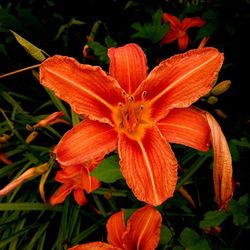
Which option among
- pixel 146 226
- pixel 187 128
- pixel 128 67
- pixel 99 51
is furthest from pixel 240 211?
pixel 99 51

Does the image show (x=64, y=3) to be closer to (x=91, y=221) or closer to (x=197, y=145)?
(x=91, y=221)

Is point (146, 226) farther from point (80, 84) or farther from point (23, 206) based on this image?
point (23, 206)

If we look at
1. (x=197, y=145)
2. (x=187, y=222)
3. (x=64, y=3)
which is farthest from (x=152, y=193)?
(x=64, y=3)

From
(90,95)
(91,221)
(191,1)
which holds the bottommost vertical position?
(91,221)

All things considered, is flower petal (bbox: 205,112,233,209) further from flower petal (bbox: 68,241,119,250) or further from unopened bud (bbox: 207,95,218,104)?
flower petal (bbox: 68,241,119,250)

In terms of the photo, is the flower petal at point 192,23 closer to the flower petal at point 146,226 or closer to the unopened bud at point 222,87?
the unopened bud at point 222,87

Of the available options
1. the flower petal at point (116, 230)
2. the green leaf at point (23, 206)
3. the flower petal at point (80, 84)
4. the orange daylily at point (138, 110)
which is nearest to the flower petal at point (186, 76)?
the orange daylily at point (138, 110)

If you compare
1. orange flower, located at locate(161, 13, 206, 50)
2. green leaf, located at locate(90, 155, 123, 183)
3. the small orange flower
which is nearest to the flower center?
green leaf, located at locate(90, 155, 123, 183)
